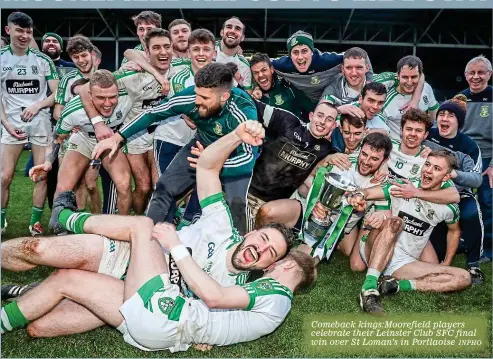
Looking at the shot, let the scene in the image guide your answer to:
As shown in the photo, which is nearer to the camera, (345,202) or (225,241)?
(225,241)

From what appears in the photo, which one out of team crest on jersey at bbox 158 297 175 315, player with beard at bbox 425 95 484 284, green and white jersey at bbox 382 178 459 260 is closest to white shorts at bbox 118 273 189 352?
team crest on jersey at bbox 158 297 175 315

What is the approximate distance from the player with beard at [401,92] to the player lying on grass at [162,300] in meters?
1.42

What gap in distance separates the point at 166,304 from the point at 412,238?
1.89 meters

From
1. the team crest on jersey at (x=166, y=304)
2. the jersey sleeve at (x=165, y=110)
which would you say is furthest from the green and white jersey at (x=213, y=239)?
the jersey sleeve at (x=165, y=110)

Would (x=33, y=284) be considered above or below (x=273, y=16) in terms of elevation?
below

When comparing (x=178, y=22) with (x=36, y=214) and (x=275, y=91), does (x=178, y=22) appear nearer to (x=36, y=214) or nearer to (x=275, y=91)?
(x=275, y=91)

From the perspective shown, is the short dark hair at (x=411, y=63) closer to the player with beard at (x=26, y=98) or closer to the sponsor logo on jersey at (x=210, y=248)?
the sponsor logo on jersey at (x=210, y=248)

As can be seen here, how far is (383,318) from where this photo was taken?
130 inches

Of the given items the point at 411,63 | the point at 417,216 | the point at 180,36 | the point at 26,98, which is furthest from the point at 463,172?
the point at 26,98

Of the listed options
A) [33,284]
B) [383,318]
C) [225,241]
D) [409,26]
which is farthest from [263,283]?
[409,26]

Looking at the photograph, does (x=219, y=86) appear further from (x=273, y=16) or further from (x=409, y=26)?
(x=409, y=26)

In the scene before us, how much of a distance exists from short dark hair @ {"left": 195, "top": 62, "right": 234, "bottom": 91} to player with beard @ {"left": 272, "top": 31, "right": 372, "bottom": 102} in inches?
21.4

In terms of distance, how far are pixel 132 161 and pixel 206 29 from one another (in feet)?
3.54

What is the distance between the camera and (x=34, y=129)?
4191mm
